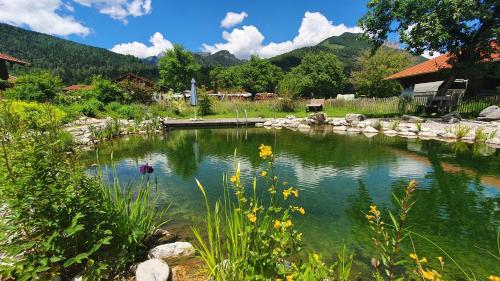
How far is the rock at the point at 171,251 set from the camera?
352 cm

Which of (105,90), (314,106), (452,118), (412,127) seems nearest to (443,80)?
(452,118)

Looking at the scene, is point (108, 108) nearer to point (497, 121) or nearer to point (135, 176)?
point (135, 176)

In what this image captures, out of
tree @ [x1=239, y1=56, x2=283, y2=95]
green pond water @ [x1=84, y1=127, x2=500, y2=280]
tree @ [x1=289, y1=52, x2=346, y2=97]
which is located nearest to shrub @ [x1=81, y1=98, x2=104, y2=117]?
green pond water @ [x1=84, y1=127, x2=500, y2=280]

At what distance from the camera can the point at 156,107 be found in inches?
995

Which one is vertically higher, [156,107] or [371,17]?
[371,17]

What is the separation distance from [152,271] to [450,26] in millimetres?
20173

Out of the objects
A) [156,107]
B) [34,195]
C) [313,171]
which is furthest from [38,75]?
[34,195]

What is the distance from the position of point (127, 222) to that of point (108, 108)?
75.0 ft

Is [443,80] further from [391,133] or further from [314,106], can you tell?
[314,106]

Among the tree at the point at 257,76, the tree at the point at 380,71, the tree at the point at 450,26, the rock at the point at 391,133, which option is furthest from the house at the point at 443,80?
the tree at the point at 257,76

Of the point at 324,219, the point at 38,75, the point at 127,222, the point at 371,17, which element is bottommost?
the point at 324,219

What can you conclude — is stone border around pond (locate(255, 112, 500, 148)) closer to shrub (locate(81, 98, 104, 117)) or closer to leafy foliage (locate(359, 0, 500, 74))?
leafy foliage (locate(359, 0, 500, 74))

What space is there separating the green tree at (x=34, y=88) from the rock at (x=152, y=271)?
21.4m

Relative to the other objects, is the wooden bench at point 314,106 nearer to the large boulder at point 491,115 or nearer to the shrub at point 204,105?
the shrub at point 204,105
